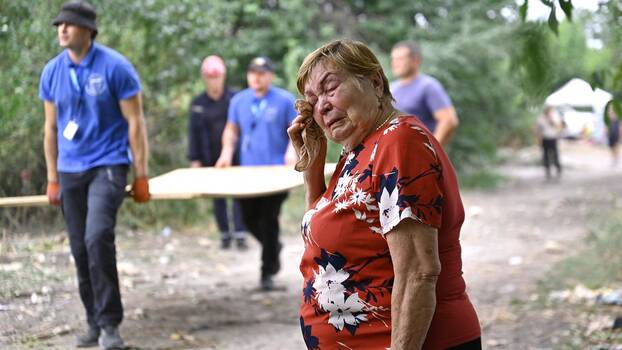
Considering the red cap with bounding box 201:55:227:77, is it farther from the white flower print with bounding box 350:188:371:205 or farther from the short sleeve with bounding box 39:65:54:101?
the white flower print with bounding box 350:188:371:205

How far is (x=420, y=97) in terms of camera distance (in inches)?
322

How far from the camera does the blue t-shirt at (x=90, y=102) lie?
5844mm

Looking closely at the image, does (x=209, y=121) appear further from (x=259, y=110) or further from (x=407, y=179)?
(x=407, y=179)

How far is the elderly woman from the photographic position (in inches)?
110

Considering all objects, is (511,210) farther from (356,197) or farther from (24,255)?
(356,197)

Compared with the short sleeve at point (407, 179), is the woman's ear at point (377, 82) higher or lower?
higher

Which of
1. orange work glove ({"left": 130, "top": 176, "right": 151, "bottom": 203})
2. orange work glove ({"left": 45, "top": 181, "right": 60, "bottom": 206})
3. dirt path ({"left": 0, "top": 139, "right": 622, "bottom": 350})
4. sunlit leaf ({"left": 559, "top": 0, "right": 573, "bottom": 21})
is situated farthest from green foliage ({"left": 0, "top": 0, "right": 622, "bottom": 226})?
orange work glove ({"left": 130, "top": 176, "right": 151, "bottom": 203})

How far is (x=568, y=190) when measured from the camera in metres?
19.1

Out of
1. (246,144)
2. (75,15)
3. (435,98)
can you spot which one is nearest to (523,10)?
(75,15)

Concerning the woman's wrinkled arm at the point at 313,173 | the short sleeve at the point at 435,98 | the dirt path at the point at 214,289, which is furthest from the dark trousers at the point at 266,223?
the woman's wrinkled arm at the point at 313,173

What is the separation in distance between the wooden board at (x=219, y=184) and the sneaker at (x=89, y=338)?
33.2 inches

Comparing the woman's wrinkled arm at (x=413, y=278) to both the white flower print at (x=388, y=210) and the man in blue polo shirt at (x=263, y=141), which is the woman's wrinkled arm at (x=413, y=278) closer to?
the white flower print at (x=388, y=210)

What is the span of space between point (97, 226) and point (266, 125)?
3.26 meters

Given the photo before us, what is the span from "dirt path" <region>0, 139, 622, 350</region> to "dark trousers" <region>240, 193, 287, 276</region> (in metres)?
0.30
